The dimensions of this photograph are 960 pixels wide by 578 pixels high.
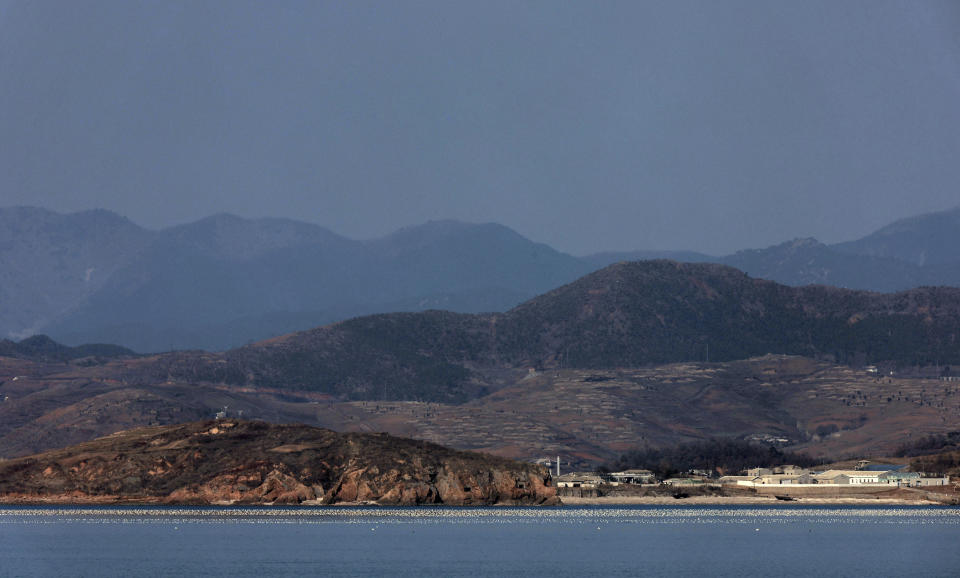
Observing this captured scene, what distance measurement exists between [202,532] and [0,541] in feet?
77.7

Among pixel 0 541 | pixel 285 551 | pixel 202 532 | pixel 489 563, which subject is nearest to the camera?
pixel 489 563

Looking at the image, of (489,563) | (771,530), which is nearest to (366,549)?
(489,563)

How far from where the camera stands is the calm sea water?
138m

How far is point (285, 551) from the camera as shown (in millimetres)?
155000

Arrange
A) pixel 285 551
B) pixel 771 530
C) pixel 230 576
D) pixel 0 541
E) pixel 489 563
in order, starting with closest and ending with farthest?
1. pixel 230 576
2. pixel 489 563
3. pixel 285 551
4. pixel 0 541
5. pixel 771 530

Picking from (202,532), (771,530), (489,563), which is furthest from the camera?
(771,530)

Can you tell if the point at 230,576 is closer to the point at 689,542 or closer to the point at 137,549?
the point at 137,549

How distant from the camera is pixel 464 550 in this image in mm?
157875

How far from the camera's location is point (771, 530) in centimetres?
19400

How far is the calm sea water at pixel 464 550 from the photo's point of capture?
13750cm

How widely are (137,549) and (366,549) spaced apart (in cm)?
2262

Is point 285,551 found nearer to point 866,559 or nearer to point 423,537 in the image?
point 423,537

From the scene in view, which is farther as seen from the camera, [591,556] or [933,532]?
[933,532]

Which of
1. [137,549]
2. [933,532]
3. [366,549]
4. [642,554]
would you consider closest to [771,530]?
[933,532]
